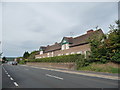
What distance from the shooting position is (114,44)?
2294 centimetres

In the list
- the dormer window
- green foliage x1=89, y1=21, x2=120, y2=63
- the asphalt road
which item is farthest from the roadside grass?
the dormer window

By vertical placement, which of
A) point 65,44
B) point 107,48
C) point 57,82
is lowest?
point 57,82

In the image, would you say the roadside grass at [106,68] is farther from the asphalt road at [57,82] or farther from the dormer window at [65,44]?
the dormer window at [65,44]

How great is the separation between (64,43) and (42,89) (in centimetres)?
4128

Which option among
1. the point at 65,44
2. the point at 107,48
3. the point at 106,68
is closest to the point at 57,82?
the point at 106,68

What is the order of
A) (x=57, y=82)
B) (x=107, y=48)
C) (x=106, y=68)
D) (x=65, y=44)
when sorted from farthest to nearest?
(x=65, y=44), (x=107, y=48), (x=106, y=68), (x=57, y=82)

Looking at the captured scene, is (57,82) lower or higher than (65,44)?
lower

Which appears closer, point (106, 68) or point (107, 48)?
point (106, 68)

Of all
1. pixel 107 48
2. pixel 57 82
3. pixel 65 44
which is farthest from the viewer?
pixel 65 44

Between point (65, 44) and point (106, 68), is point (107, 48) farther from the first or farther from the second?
point (65, 44)

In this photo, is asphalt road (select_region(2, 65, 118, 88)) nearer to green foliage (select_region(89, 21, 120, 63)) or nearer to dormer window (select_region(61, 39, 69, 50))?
green foliage (select_region(89, 21, 120, 63))

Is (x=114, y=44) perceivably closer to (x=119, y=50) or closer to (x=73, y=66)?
(x=119, y=50)

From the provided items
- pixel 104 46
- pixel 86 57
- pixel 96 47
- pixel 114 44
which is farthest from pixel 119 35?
pixel 86 57

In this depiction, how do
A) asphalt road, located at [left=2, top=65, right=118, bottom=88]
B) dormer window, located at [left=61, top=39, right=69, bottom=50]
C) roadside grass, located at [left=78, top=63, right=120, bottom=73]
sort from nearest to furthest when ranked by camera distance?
asphalt road, located at [left=2, top=65, right=118, bottom=88] < roadside grass, located at [left=78, top=63, right=120, bottom=73] < dormer window, located at [left=61, top=39, right=69, bottom=50]
